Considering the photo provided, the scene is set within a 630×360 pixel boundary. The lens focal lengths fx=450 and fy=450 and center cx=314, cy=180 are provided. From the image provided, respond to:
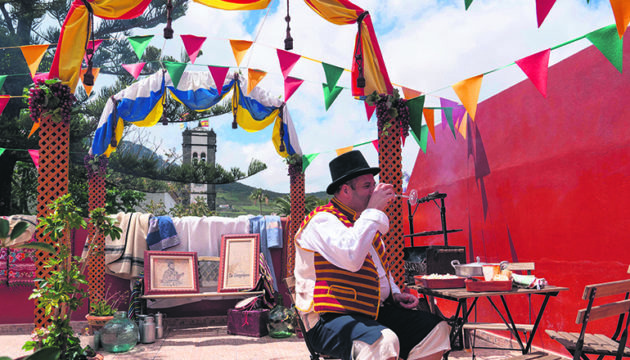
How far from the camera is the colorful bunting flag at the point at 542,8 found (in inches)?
115

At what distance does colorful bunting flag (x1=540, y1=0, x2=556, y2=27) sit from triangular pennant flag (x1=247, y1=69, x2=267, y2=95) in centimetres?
386

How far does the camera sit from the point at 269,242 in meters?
7.74

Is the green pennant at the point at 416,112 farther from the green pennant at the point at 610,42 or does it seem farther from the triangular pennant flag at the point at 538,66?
the green pennant at the point at 610,42

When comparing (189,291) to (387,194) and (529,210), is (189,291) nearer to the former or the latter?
(529,210)

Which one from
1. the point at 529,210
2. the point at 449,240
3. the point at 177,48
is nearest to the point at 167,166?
the point at 177,48

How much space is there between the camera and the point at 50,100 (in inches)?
161

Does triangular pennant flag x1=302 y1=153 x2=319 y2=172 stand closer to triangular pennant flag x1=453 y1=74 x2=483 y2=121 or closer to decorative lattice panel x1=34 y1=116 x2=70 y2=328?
triangular pennant flag x1=453 y1=74 x2=483 y2=121

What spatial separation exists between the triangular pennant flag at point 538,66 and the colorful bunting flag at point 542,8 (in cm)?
72

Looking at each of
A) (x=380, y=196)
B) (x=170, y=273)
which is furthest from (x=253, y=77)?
(x=380, y=196)

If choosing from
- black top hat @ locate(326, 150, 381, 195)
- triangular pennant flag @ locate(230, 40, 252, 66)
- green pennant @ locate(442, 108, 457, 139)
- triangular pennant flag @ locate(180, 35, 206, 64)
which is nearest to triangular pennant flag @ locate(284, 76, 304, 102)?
triangular pennant flag @ locate(230, 40, 252, 66)

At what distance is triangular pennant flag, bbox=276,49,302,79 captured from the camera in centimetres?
525

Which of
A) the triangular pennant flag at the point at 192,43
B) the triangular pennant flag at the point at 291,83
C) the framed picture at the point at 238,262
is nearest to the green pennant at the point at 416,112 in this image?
the triangular pennant flag at the point at 291,83

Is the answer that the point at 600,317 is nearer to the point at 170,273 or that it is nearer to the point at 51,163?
the point at 51,163

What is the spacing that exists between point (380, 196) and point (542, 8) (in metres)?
1.94
